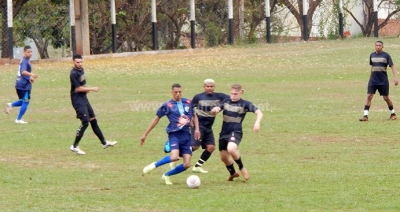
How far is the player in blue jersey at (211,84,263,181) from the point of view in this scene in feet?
43.1

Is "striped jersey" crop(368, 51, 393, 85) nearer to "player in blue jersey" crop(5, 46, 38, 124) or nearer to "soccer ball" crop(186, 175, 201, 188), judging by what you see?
"player in blue jersey" crop(5, 46, 38, 124)

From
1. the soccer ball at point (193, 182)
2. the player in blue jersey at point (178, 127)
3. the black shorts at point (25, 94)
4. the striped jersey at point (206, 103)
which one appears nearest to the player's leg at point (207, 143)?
the striped jersey at point (206, 103)

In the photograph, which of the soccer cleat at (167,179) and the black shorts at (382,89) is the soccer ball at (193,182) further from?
the black shorts at (382,89)

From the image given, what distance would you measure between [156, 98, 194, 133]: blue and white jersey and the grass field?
2.69 ft

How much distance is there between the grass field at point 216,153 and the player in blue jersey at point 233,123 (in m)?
0.33

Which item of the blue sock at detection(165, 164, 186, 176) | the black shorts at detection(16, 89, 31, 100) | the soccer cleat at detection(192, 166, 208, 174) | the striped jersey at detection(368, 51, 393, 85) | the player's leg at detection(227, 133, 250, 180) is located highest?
the striped jersey at detection(368, 51, 393, 85)

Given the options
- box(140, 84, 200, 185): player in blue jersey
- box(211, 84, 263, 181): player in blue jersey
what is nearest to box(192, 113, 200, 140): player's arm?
box(140, 84, 200, 185): player in blue jersey

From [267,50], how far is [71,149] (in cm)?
2576

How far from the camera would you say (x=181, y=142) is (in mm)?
13305

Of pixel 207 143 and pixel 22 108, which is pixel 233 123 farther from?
pixel 22 108

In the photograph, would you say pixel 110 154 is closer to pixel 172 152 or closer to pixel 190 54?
pixel 172 152

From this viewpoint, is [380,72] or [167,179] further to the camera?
[380,72]

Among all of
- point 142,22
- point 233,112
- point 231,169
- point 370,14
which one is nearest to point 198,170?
point 231,169

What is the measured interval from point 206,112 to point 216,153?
291 centimetres
